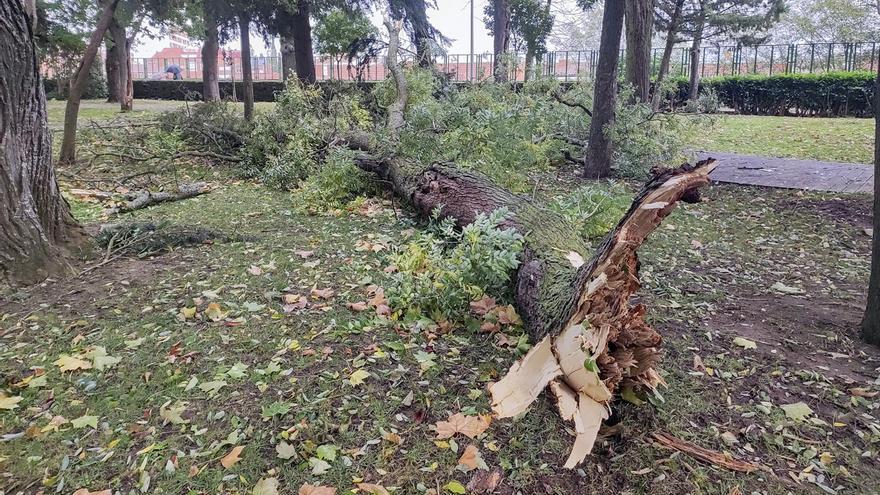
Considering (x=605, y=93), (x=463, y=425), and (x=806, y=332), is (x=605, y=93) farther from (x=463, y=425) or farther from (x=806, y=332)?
(x=463, y=425)

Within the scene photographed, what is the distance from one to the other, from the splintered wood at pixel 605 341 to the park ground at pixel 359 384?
15cm

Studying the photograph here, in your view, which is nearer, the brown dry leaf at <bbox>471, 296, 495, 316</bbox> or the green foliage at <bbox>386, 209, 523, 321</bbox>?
the green foliage at <bbox>386, 209, 523, 321</bbox>

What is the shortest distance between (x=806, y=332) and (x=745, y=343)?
0.41m

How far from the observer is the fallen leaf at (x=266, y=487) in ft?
5.92

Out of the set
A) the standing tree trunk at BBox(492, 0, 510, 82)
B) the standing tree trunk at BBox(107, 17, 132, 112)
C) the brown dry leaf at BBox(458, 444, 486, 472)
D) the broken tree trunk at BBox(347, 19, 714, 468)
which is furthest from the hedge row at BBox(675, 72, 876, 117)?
the standing tree trunk at BBox(107, 17, 132, 112)

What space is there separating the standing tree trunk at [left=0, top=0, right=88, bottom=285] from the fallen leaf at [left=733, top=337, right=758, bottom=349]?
12.1 ft

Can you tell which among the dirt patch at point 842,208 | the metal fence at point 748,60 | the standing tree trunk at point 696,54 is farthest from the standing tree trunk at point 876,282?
the metal fence at point 748,60

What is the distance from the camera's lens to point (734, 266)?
4.05m

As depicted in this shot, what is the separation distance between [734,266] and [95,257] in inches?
166

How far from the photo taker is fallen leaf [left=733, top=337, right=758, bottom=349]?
2801 millimetres

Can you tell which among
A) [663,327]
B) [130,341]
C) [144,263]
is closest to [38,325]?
[130,341]

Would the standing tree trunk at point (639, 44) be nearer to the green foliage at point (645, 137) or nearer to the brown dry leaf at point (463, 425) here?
the green foliage at point (645, 137)

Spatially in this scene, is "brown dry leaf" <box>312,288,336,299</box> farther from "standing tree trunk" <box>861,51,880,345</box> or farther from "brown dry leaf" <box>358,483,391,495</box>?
"standing tree trunk" <box>861,51,880,345</box>

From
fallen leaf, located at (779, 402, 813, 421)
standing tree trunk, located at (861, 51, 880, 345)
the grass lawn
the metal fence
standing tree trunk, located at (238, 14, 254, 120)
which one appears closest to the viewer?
fallen leaf, located at (779, 402, 813, 421)
